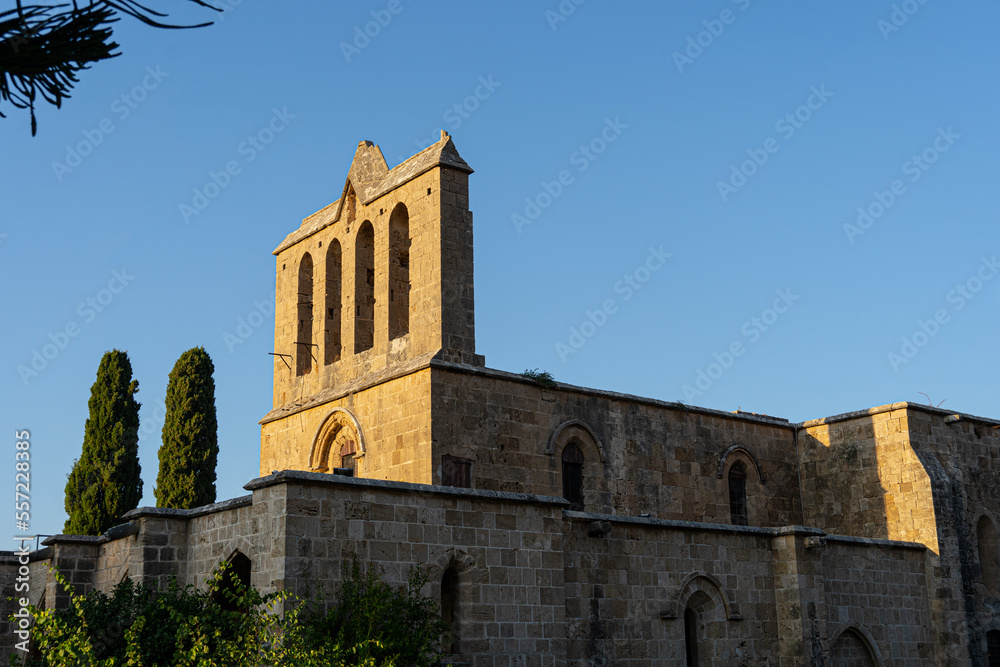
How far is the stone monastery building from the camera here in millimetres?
14531

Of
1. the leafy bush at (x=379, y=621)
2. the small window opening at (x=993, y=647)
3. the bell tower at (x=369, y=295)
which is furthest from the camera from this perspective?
the small window opening at (x=993, y=647)

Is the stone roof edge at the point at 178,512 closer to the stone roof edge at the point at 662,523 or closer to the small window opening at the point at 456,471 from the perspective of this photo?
the small window opening at the point at 456,471

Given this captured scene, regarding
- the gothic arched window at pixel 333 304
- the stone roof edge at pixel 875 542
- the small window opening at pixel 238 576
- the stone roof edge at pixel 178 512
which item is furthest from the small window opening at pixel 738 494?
the stone roof edge at pixel 178 512

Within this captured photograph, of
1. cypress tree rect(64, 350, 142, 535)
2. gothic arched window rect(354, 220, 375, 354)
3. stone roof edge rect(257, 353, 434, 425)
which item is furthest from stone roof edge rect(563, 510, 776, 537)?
cypress tree rect(64, 350, 142, 535)

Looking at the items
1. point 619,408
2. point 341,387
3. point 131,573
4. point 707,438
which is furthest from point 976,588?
point 131,573

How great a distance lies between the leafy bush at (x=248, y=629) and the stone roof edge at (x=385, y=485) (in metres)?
1.11

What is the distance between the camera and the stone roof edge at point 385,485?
13141mm

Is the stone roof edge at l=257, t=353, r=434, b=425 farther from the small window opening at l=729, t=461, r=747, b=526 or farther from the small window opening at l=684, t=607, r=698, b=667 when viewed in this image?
the small window opening at l=729, t=461, r=747, b=526

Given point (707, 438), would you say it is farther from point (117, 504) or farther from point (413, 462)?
point (117, 504)

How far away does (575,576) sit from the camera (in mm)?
15938

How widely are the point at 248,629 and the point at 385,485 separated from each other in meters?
2.61

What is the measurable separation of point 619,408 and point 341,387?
594 cm

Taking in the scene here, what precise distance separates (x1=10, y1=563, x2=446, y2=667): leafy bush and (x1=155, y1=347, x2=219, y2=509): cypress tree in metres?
12.1

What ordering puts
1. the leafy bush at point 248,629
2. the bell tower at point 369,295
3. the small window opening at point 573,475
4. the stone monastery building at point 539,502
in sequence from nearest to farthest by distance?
the leafy bush at point 248,629
the stone monastery building at point 539,502
the bell tower at point 369,295
the small window opening at point 573,475
